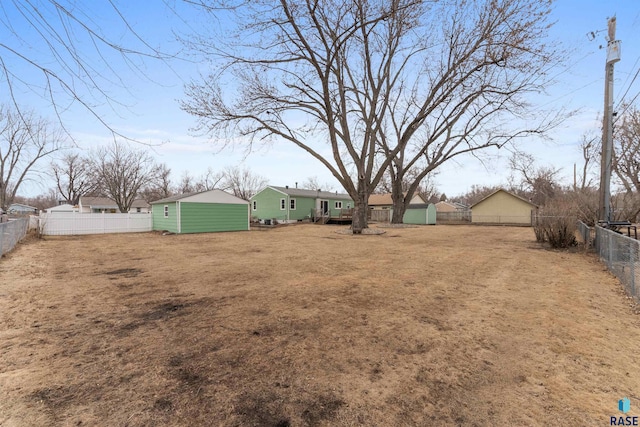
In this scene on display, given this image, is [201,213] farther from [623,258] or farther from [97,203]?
[97,203]

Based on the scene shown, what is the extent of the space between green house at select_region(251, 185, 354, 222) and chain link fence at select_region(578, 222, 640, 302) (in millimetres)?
Answer: 21688

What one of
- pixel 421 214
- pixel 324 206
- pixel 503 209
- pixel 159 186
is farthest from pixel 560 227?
pixel 159 186

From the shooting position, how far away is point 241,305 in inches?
171

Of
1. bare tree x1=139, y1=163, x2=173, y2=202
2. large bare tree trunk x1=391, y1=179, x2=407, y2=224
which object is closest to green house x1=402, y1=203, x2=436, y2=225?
large bare tree trunk x1=391, y1=179, x2=407, y2=224

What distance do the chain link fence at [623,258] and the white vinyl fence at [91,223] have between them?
21.9 m

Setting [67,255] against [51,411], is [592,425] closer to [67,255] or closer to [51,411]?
[51,411]

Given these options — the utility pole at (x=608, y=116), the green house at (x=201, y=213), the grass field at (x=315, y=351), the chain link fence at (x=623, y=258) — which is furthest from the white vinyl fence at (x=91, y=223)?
the utility pole at (x=608, y=116)

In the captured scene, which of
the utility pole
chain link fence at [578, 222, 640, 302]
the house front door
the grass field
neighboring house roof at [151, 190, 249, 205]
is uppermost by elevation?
the utility pole

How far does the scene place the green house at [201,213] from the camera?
18094 millimetres

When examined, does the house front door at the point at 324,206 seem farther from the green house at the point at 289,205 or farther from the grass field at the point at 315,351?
the grass field at the point at 315,351

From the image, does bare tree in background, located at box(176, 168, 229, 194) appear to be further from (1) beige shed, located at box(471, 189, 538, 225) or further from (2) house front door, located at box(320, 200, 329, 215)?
(1) beige shed, located at box(471, 189, 538, 225)

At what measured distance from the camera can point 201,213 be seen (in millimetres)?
18984

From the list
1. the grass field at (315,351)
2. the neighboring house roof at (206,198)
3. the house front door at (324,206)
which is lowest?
the grass field at (315,351)

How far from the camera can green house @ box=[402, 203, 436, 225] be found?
112 ft
